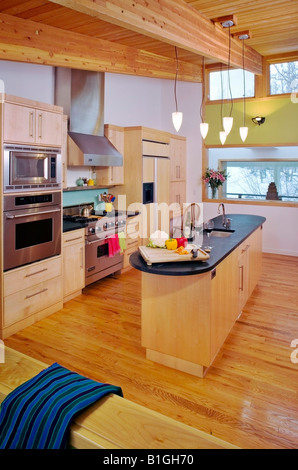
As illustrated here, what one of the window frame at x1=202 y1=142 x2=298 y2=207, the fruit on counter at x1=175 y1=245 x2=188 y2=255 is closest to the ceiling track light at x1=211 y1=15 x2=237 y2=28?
the fruit on counter at x1=175 y1=245 x2=188 y2=255

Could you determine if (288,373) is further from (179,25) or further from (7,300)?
(179,25)

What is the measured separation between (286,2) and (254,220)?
263 centimetres

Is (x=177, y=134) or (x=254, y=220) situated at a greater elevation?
(x=177, y=134)

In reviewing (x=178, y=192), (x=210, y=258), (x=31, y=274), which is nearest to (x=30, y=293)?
(x=31, y=274)

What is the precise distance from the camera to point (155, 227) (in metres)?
6.88

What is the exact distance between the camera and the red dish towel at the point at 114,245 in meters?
5.37

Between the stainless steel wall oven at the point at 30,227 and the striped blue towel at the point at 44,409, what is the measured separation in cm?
259

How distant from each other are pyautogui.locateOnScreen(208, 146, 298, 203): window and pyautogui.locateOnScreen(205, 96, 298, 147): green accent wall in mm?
415

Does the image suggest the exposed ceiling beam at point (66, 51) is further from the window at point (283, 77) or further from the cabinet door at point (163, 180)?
the window at point (283, 77)

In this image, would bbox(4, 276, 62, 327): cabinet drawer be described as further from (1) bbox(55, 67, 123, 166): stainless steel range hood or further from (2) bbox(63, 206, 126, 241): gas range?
(1) bbox(55, 67, 123, 166): stainless steel range hood

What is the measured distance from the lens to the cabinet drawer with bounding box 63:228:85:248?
4.51 m

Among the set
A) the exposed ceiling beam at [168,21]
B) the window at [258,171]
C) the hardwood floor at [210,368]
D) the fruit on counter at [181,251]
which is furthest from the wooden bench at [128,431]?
the window at [258,171]

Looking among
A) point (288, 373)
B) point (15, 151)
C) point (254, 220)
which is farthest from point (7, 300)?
point (254, 220)

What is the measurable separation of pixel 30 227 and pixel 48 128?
1.10 metres
